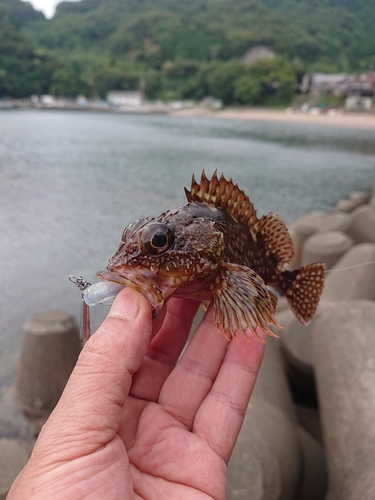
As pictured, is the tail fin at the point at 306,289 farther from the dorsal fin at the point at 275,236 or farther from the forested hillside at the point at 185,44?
the forested hillside at the point at 185,44

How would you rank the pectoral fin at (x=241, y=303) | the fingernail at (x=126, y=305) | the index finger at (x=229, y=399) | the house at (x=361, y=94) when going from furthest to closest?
the house at (x=361, y=94)
the index finger at (x=229, y=399)
the pectoral fin at (x=241, y=303)
the fingernail at (x=126, y=305)

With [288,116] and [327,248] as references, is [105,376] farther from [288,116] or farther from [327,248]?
[288,116]

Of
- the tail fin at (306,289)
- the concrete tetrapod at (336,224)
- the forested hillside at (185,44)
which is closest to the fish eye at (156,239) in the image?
the tail fin at (306,289)

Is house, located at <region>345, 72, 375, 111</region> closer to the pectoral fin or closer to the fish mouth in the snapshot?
the pectoral fin

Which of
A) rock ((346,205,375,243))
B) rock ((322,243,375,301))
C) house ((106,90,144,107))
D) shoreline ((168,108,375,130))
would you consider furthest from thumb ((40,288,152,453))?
house ((106,90,144,107))

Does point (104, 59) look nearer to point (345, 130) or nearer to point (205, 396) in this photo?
point (345, 130)
